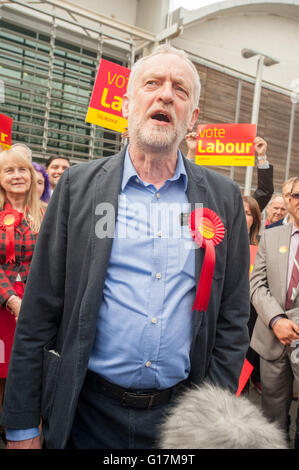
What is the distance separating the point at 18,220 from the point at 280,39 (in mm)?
12132

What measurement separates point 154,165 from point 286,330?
169cm

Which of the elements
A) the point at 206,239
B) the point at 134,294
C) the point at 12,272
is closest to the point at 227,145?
the point at 12,272

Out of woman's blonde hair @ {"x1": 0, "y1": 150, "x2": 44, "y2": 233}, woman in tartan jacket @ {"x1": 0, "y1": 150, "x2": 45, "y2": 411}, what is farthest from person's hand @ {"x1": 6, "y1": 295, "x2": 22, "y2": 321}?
woman's blonde hair @ {"x1": 0, "y1": 150, "x2": 44, "y2": 233}

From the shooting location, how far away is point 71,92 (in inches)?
346

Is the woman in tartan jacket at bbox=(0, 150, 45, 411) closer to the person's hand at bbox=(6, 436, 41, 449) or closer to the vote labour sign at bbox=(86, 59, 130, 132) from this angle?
the person's hand at bbox=(6, 436, 41, 449)

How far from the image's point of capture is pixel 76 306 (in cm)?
137

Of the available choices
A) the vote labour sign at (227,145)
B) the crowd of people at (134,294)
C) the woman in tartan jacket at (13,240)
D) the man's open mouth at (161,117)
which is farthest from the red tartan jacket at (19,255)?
the vote labour sign at (227,145)

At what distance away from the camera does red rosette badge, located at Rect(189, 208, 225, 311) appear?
1393 mm

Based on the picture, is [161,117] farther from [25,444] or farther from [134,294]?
[25,444]

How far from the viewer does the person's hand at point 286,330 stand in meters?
2.56

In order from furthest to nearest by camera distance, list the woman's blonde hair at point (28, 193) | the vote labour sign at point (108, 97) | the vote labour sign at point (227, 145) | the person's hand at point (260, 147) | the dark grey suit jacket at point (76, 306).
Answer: the vote labour sign at point (227, 145) < the vote labour sign at point (108, 97) < the person's hand at point (260, 147) < the woman's blonde hair at point (28, 193) < the dark grey suit jacket at point (76, 306)

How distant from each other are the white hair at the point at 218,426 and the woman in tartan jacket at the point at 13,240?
2130 mm

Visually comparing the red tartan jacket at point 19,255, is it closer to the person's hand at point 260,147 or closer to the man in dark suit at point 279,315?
the man in dark suit at point 279,315
